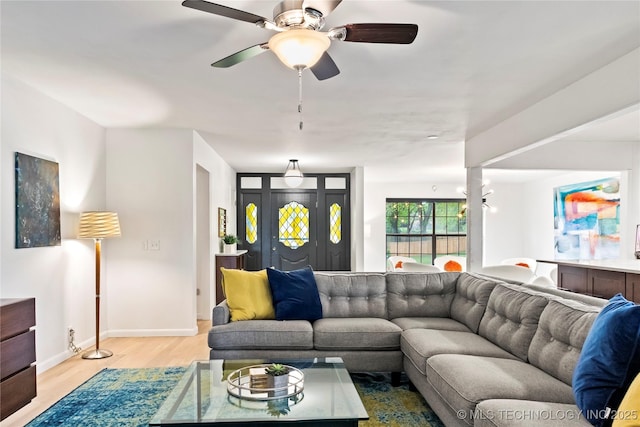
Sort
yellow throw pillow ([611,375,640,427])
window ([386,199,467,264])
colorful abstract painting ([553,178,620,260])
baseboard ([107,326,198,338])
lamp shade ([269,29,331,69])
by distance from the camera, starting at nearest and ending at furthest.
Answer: yellow throw pillow ([611,375,640,427])
lamp shade ([269,29,331,69])
baseboard ([107,326,198,338])
colorful abstract painting ([553,178,620,260])
window ([386,199,467,264])

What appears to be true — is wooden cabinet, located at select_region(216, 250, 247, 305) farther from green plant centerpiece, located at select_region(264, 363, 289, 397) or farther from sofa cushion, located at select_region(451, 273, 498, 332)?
green plant centerpiece, located at select_region(264, 363, 289, 397)

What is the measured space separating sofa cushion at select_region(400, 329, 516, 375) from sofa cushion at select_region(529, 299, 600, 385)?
0.26 meters

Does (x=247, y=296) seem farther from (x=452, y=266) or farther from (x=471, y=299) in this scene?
(x=452, y=266)

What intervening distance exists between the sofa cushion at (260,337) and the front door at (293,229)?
20.0ft

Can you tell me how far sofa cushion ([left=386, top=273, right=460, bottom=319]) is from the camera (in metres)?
4.09

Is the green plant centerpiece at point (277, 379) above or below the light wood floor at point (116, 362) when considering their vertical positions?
above

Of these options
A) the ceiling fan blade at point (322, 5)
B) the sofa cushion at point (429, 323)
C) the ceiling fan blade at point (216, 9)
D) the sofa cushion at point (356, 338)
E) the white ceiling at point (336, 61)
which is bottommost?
the sofa cushion at point (356, 338)

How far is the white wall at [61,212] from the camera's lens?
3.50 metres

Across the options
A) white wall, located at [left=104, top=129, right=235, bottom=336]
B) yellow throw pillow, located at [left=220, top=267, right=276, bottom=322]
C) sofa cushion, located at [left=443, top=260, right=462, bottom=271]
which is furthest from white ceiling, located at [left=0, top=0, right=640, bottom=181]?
sofa cushion, located at [left=443, top=260, right=462, bottom=271]

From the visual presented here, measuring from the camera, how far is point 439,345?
3.02 m

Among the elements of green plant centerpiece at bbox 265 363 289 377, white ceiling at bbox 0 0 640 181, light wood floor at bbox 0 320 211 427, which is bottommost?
light wood floor at bbox 0 320 211 427

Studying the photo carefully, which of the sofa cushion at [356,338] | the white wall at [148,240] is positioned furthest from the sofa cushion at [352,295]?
the white wall at [148,240]

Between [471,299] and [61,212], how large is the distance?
12.3ft

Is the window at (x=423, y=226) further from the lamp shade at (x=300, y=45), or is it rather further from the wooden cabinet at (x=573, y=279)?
the lamp shade at (x=300, y=45)
